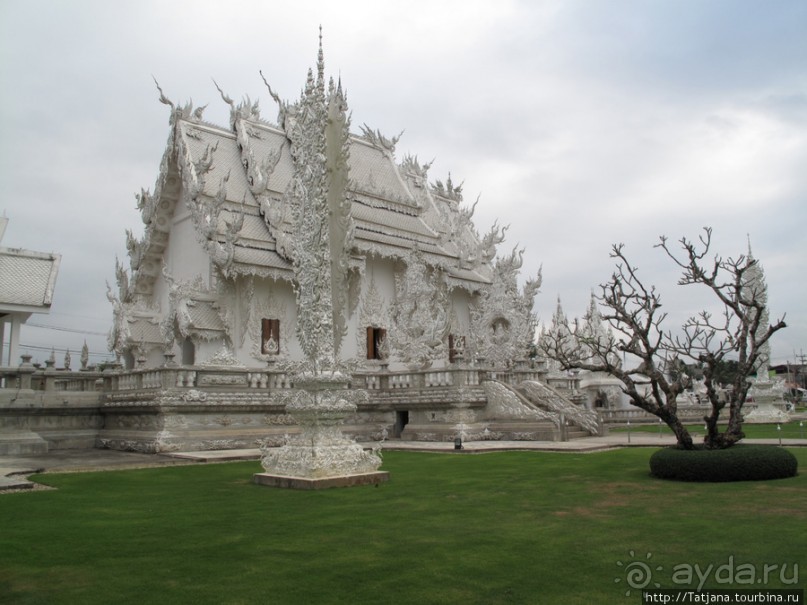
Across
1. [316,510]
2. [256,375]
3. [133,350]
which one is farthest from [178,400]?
[316,510]

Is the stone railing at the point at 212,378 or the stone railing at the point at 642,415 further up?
the stone railing at the point at 212,378

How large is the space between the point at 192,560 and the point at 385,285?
61.6 ft

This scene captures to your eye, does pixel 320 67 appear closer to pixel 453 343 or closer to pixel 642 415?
pixel 453 343

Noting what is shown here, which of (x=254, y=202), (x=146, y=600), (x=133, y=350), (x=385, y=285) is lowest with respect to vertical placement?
(x=146, y=600)

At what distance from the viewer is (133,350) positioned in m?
20.2

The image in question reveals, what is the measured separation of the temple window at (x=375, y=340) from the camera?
23.0 meters

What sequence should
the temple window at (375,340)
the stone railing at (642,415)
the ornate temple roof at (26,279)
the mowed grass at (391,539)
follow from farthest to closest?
the stone railing at (642,415) < the temple window at (375,340) < the ornate temple roof at (26,279) < the mowed grass at (391,539)

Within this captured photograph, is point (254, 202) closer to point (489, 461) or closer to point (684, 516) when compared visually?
point (489, 461)

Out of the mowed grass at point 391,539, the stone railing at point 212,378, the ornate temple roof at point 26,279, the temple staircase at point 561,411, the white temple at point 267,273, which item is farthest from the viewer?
the white temple at point 267,273

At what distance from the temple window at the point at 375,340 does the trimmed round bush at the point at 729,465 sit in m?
14.3

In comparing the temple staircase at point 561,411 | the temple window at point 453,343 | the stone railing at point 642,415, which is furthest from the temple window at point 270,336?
the stone railing at point 642,415

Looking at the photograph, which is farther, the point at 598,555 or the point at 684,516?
the point at 684,516

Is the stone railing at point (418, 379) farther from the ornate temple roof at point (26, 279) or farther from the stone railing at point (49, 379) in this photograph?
the ornate temple roof at point (26, 279)

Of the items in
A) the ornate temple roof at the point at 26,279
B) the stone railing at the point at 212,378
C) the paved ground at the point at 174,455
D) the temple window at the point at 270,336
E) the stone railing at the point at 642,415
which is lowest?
the paved ground at the point at 174,455
